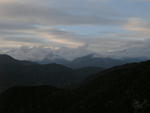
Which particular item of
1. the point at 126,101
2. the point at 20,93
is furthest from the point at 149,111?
the point at 20,93

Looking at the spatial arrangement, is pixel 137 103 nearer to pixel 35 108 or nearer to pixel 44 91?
pixel 35 108

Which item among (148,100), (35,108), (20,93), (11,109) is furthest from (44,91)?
(148,100)

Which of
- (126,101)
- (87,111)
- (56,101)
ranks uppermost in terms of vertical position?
(126,101)

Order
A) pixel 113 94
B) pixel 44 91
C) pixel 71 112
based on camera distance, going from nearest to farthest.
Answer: pixel 71 112 → pixel 113 94 → pixel 44 91

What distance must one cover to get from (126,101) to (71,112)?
43.7 ft

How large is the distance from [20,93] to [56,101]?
28995mm

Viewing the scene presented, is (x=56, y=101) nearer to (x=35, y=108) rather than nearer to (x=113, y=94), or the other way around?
(x=35, y=108)

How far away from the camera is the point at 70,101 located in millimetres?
69188

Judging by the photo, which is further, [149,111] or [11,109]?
[11,109]

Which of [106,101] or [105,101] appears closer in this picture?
[106,101]

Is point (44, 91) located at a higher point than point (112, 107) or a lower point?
lower

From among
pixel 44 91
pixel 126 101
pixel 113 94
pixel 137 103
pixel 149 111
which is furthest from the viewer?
pixel 44 91

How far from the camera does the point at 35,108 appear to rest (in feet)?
220

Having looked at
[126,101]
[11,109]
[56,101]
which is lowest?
[11,109]
